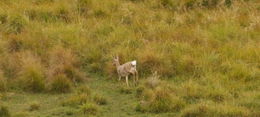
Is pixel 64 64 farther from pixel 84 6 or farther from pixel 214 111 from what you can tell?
pixel 84 6

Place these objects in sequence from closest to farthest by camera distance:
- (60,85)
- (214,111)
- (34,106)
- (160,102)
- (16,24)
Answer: (214,111) → (160,102) → (34,106) → (60,85) → (16,24)

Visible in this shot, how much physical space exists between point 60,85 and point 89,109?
118 centimetres

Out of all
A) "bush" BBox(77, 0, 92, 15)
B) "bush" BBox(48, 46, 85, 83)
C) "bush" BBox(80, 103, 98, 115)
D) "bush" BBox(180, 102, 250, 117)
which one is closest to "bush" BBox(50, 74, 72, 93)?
"bush" BBox(48, 46, 85, 83)

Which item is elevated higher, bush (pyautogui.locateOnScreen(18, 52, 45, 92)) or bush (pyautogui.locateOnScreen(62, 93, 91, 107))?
bush (pyautogui.locateOnScreen(18, 52, 45, 92))

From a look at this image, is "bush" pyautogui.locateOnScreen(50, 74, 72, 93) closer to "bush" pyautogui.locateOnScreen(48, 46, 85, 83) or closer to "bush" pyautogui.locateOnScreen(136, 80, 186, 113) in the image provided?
"bush" pyautogui.locateOnScreen(48, 46, 85, 83)

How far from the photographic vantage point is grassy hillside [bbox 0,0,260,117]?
869 centimetres

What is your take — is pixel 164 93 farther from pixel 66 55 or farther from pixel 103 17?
pixel 103 17

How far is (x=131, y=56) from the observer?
34.1 ft

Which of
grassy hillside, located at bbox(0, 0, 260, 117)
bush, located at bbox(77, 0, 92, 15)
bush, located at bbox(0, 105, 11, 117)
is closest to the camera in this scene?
bush, located at bbox(0, 105, 11, 117)

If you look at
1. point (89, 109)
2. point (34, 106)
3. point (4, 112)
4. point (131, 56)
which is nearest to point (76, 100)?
point (89, 109)

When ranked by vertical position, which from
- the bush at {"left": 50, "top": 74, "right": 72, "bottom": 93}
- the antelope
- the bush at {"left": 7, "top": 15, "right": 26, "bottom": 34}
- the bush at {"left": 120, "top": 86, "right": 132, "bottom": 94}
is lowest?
the bush at {"left": 120, "top": 86, "right": 132, "bottom": 94}

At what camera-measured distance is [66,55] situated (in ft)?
33.6

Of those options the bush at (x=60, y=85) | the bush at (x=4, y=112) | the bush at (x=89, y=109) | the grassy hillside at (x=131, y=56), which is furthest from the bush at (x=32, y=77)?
the bush at (x=89, y=109)

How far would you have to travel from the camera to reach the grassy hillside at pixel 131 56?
8688 millimetres
